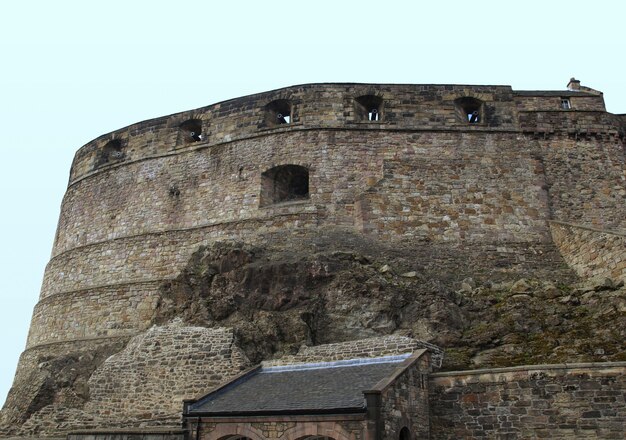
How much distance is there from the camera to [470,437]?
9219 millimetres

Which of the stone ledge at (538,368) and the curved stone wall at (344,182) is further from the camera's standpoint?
the curved stone wall at (344,182)

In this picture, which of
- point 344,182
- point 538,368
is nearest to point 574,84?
point 344,182

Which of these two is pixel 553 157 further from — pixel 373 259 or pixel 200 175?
pixel 200 175

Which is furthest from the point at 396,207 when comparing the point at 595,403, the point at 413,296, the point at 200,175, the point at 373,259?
the point at 595,403

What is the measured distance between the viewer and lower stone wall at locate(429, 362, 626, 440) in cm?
853

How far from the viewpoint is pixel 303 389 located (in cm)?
920

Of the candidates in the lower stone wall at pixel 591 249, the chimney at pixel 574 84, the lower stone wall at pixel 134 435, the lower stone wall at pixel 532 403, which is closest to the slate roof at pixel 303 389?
the lower stone wall at pixel 134 435

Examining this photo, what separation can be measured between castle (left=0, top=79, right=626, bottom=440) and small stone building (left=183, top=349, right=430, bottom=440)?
0.07m

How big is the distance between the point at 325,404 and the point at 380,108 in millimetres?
10805

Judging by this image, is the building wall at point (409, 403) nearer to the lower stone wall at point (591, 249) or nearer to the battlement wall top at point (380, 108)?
the lower stone wall at point (591, 249)

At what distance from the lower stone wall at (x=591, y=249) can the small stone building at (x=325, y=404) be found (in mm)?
5320

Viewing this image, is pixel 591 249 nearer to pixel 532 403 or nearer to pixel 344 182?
pixel 532 403

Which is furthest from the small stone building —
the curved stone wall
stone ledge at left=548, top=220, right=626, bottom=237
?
stone ledge at left=548, top=220, right=626, bottom=237

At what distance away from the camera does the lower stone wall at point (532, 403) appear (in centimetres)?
853
